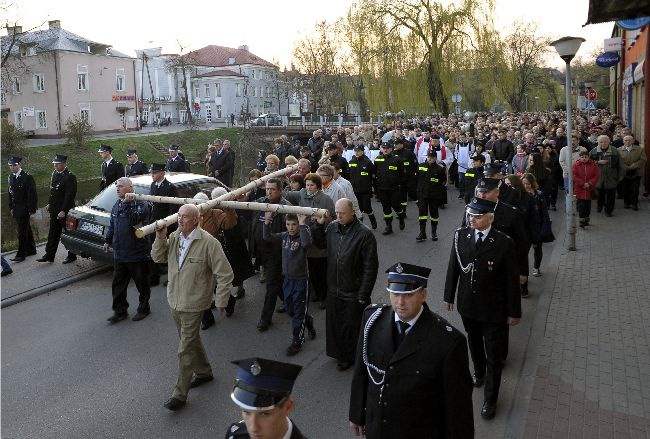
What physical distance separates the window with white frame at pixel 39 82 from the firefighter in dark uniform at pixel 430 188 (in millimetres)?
50006

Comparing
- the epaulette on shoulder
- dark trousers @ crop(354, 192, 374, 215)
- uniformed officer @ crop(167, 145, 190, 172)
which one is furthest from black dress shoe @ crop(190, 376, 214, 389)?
uniformed officer @ crop(167, 145, 190, 172)

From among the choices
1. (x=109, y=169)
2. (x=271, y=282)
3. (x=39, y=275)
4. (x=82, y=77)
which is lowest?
(x=39, y=275)

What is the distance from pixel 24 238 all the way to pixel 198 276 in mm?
7073

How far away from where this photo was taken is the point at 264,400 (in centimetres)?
257

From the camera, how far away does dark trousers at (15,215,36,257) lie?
11087 millimetres

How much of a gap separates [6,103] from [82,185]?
27.0 meters

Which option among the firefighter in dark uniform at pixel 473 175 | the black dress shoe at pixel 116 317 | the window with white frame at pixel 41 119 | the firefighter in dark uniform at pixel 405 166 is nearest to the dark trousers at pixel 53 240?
the black dress shoe at pixel 116 317

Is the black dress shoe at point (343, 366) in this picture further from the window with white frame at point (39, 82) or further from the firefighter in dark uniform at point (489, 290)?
the window with white frame at point (39, 82)

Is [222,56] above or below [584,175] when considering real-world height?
above

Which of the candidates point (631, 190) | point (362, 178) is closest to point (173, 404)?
point (362, 178)

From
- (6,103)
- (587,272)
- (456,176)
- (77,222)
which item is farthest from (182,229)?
(6,103)

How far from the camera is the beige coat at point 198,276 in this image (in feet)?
18.9

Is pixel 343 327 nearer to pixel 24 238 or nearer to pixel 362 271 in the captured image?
pixel 362 271

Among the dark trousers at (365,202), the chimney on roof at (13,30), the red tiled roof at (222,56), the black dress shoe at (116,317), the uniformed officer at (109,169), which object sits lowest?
the black dress shoe at (116,317)
